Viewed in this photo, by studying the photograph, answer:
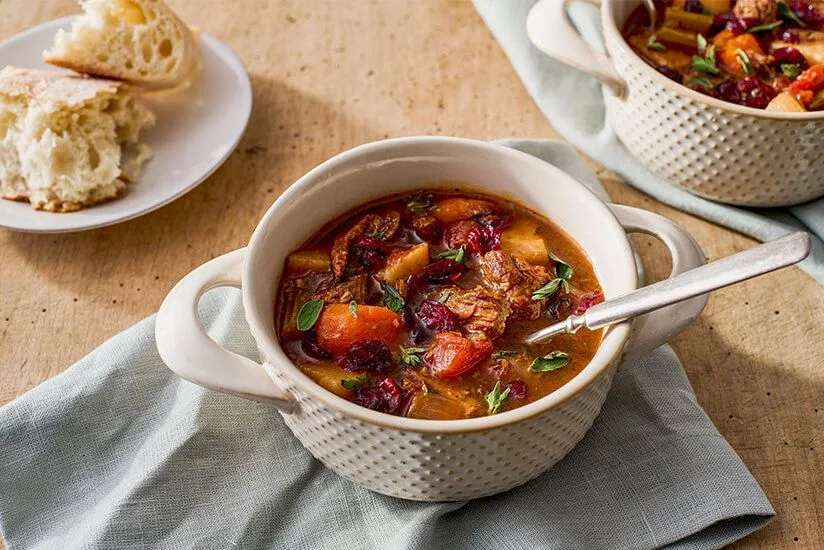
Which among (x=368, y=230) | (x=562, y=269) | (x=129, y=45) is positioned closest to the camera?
(x=562, y=269)

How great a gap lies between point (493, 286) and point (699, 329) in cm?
78

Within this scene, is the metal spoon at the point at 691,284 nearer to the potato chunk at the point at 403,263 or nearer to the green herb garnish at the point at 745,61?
the potato chunk at the point at 403,263

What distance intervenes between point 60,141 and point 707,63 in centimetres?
204

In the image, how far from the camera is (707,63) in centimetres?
296

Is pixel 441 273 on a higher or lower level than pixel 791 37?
lower

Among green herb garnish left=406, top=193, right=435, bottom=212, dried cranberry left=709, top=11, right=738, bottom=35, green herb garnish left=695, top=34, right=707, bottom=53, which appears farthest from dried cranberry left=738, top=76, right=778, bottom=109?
green herb garnish left=406, top=193, right=435, bottom=212

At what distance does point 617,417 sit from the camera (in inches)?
93.4

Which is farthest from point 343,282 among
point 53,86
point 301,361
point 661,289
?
point 53,86

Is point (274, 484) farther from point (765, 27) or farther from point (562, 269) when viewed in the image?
point (765, 27)

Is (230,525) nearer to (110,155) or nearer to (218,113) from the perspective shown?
(110,155)

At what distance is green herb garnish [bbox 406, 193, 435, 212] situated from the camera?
2512mm

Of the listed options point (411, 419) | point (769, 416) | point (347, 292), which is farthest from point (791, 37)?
point (411, 419)

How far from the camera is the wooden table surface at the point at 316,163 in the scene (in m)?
2.50

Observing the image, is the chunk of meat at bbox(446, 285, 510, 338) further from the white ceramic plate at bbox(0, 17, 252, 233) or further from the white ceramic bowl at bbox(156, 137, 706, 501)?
the white ceramic plate at bbox(0, 17, 252, 233)
